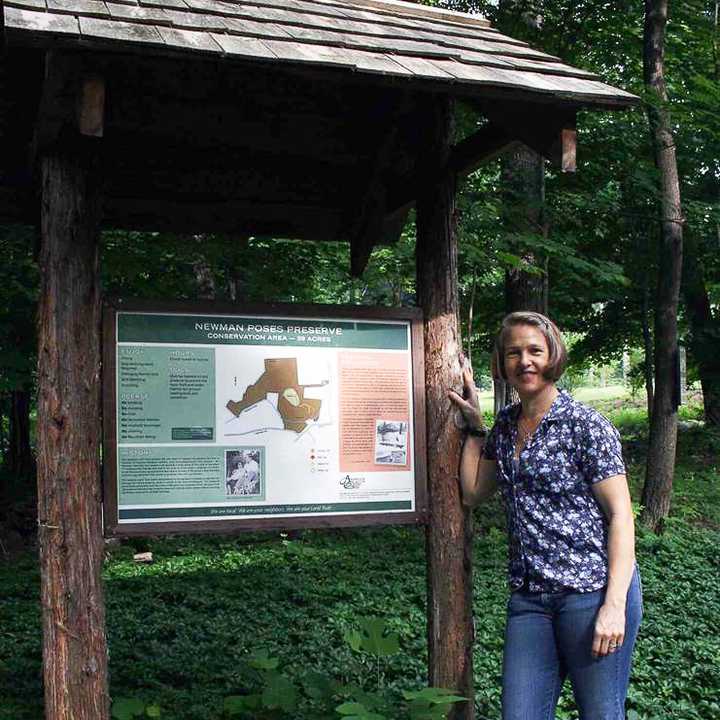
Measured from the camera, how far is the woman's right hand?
13.0ft

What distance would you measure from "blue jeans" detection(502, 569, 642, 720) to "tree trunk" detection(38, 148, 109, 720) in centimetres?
168

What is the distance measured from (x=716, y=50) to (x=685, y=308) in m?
5.39

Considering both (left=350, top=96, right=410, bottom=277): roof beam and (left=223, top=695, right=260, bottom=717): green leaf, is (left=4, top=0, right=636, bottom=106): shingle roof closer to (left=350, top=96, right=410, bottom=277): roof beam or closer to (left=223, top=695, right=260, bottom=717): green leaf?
(left=350, top=96, right=410, bottom=277): roof beam

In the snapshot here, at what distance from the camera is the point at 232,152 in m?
4.88

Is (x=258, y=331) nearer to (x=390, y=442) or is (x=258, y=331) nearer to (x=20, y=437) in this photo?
(x=390, y=442)

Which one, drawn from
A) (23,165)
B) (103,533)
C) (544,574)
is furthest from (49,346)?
(544,574)

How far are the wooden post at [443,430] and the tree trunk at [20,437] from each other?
984 centimetres

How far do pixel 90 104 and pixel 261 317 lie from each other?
117 centimetres

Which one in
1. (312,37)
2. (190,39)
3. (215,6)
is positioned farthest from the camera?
(215,6)

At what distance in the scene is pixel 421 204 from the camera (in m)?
4.22

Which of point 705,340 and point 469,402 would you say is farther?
point 705,340

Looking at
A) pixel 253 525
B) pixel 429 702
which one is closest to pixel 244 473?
pixel 253 525

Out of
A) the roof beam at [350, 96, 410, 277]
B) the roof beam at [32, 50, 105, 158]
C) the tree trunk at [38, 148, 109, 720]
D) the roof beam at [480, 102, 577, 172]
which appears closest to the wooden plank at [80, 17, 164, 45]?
the roof beam at [32, 50, 105, 158]

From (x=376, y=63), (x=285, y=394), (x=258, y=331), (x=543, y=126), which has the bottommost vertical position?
(x=285, y=394)
